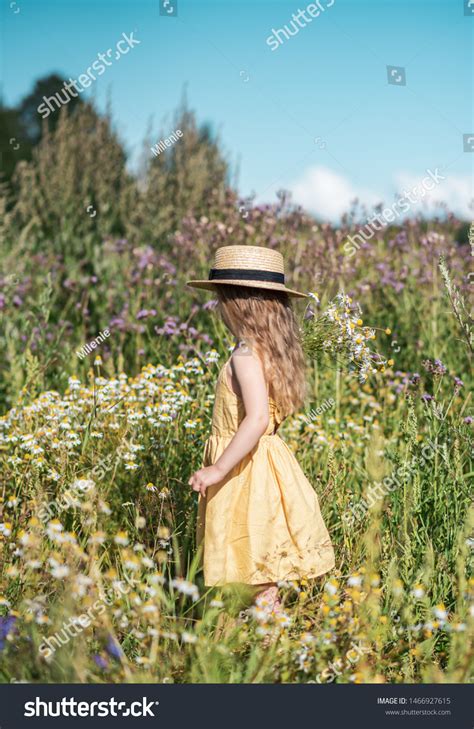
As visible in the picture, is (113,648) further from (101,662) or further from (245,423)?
(245,423)

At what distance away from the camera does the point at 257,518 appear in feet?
7.92

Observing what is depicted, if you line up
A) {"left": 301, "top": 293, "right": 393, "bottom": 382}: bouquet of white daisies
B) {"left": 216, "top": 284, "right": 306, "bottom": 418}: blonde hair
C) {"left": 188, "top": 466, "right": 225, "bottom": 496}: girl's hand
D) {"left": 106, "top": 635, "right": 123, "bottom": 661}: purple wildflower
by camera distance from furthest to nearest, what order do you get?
1. {"left": 301, "top": 293, "right": 393, "bottom": 382}: bouquet of white daisies
2. {"left": 216, "top": 284, "right": 306, "bottom": 418}: blonde hair
3. {"left": 188, "top": 466, "right": 225, "bottom": 496}: girl's hand
4. {"left": 106, "top": 635, "right": 123, "bottom": 661}: purple wildflower

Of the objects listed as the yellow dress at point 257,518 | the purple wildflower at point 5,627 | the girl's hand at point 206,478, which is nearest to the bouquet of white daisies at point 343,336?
the yellow dress at point 257,518

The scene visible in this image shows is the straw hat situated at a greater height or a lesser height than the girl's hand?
greater

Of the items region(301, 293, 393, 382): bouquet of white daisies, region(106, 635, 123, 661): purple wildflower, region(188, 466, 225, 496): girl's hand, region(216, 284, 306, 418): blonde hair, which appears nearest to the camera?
region(106, 635, 123, 661): purple wildflower

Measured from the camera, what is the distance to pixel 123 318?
15.6 feet

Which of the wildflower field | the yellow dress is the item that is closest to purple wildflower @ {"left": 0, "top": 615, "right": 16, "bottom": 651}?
the wildflower field

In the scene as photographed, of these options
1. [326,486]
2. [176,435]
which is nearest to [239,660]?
[326,486]

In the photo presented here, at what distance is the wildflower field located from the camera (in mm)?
2121

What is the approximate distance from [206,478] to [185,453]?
0.93m

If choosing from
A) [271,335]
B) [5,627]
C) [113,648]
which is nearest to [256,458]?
[271,335]

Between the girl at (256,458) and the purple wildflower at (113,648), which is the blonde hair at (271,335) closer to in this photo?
the girl at (256,458)

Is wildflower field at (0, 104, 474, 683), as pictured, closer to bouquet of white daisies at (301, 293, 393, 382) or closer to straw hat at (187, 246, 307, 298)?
bouquet of white daisies at (301, 293, 393, 382)
